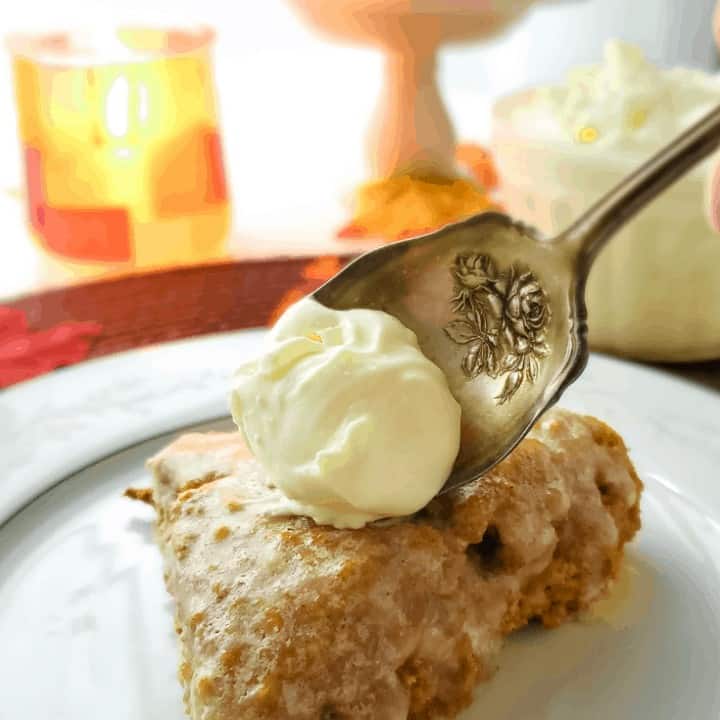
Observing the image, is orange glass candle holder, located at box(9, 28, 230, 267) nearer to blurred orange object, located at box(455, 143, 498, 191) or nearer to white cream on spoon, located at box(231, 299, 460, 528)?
blurred orange object, located at box(455, 143, 498, 191)

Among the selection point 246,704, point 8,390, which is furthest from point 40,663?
point 8,390

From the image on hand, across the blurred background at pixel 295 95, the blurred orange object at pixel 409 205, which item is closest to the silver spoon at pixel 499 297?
the blurred background at pixel 295 95

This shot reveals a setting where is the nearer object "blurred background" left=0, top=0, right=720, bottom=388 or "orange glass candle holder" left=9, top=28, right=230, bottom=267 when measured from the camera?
"orange glass candle holder" left=9, top=28, right=230, bottom=267

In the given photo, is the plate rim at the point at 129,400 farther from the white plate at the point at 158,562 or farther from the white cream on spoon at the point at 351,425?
Result: the white cream on spoon at the point at 351,425

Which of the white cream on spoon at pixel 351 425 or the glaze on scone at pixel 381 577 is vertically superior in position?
the white cream on spoon at pixel 351 425

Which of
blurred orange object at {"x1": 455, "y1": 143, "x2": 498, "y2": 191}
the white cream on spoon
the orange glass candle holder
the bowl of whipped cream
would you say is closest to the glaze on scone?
the white cream on spoon

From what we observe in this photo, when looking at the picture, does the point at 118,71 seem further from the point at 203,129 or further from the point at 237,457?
the point at 237,457
